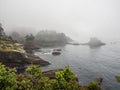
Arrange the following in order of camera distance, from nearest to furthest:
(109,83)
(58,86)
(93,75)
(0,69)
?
(0,69), (58,86), (109,83), (93,75)

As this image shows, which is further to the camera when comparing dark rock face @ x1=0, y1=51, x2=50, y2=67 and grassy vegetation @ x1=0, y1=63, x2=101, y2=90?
dark rock face @ x1=0, y1=51, x2=50, y2=67

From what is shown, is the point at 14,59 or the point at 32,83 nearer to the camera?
the point at 32,83

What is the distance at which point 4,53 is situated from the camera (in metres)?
134

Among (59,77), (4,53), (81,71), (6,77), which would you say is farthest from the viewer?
(4,53)

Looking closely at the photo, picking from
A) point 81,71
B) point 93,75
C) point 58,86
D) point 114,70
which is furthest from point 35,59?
point 58,86

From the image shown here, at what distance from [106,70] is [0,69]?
95.3 meters

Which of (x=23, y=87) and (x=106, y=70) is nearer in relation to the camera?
(x=23, y=87)

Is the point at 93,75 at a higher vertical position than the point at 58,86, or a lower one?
lower

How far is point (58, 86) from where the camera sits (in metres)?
54.0

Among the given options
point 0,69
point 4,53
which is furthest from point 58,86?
point 4,53

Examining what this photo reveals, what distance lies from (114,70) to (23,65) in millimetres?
68605

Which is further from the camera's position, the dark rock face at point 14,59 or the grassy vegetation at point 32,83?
the dark rock face at point 14,59

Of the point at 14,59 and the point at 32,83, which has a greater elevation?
the point at 14,59

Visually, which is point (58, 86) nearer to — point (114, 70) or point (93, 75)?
point (93, 75)
